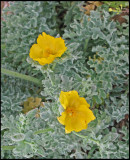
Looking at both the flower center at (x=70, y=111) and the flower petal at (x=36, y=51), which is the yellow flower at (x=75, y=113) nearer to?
the flower center at (x=70, y=111)

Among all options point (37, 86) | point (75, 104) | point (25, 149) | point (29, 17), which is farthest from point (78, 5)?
point (25, 149)

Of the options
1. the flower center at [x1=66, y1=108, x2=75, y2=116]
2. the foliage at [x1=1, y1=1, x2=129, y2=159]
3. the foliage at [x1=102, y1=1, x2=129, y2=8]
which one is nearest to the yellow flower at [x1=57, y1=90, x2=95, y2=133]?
the flower center at [x1=66, y1=108, x2=75, y2=116]

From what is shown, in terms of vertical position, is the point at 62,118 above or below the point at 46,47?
below

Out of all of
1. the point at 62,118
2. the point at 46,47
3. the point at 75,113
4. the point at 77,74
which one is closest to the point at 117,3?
the point at 77,74

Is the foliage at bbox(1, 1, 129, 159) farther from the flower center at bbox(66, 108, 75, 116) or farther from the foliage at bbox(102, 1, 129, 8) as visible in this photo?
the flower center at bbox(66, 108, 75, 116)

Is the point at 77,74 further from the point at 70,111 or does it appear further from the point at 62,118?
the point at 62,118

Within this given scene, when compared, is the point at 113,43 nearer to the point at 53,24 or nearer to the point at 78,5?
the point at 78,5
